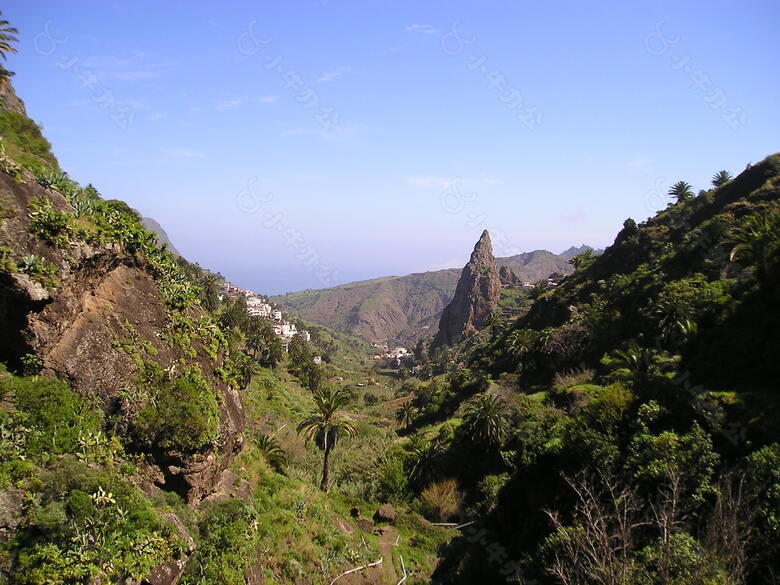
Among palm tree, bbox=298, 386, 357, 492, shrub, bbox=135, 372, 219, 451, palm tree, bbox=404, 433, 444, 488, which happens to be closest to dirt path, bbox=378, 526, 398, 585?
palm tree, bbox=298, 386, 357, 492

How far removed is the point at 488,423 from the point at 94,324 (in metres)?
26.6

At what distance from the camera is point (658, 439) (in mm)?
14031

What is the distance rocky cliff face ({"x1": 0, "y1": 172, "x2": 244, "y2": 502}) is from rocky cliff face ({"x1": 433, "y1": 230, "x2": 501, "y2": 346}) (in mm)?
129849

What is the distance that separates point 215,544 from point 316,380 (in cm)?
6704

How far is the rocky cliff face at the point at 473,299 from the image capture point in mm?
146625

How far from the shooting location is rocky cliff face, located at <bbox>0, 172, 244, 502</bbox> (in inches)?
446

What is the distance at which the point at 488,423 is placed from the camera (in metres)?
31.6

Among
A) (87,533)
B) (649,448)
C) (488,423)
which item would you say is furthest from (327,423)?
(649,448)

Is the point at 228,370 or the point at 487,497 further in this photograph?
the point at 487,497

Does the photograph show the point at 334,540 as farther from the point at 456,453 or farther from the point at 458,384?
the point at 458,384

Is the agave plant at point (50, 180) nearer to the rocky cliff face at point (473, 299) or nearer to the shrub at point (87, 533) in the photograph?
the shrub at point (87, 533)

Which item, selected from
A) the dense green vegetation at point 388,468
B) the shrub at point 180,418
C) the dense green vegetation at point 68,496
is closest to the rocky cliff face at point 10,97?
the dense green vegetation at point 388,468

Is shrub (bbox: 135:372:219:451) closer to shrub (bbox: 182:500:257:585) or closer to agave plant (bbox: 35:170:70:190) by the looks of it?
shrub (bbox: 182:500:257:585)

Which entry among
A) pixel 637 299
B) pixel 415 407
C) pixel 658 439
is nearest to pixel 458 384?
pixel 415 407
